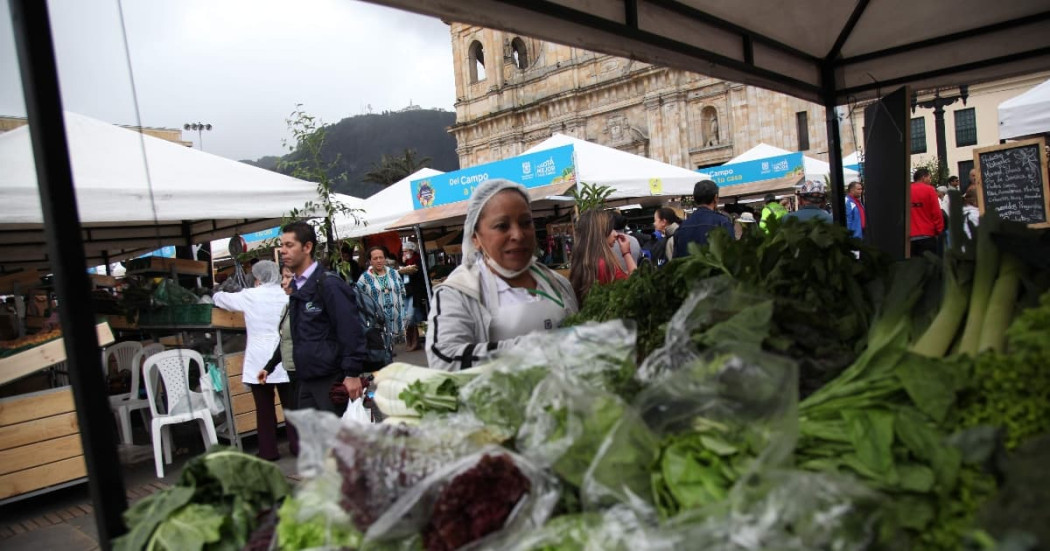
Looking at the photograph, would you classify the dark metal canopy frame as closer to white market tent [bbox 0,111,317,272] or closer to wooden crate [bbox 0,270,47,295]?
white market tent [bbox 0,111,317,272]

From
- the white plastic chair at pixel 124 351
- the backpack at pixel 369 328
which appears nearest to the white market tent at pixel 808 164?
the backpack at pixel 369 328

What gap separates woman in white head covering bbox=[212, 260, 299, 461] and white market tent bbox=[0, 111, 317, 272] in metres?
0.95

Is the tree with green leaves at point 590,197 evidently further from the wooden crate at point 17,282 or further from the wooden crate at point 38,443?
the wooden crate at point 17,282

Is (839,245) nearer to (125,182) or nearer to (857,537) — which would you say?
(857,537)

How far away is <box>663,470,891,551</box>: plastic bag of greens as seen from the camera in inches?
45.4

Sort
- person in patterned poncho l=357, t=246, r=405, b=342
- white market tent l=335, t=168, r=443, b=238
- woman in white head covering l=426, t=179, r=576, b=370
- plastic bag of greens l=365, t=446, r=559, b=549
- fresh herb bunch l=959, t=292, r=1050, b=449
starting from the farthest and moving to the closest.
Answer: white market tent l=335, t=168, r=443, b=238, person in patterned poncho l=357, t=246, r=405, b=342, woman in white head covering l=426, t=179, r=576, b=370, plastic bag of greens l=365, t=446, r=559, b=549, fresh herb bunch l=959, t=292, r=1050, b=449

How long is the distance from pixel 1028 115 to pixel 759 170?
9550 mm

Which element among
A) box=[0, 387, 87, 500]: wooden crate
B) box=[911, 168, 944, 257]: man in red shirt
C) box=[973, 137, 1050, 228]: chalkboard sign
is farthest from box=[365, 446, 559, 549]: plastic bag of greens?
box=[973, 137, 1050, 228]: chalkboard sign

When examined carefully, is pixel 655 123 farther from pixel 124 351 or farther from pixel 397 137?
pixel 397 137

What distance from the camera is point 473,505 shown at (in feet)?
4.69

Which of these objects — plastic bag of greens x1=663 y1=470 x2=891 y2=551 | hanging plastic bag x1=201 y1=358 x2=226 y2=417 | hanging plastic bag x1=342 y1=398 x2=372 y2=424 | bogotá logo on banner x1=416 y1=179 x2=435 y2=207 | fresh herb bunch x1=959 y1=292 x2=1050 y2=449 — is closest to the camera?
plastic bag of greens x1=663 y1=470 x2=891 y2=551

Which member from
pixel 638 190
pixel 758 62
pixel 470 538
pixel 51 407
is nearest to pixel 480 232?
pixel 470 538

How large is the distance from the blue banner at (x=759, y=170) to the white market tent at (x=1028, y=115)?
8397 millimetres

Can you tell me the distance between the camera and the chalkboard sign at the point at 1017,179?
26.0 ft
